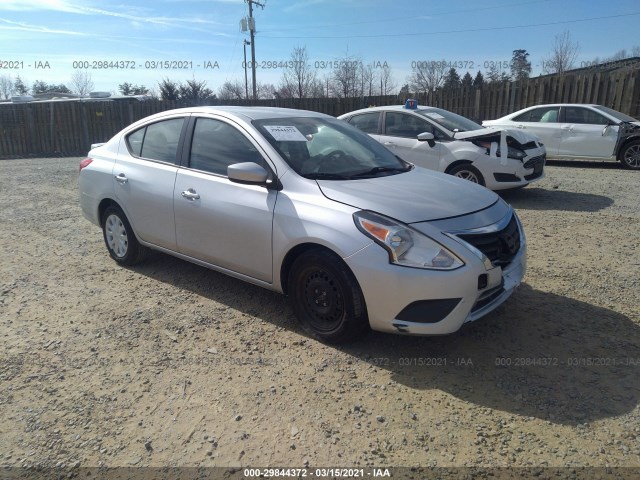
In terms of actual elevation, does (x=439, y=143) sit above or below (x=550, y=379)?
above

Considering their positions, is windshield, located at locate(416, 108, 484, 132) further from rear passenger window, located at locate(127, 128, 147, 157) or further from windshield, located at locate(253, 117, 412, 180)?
rear passenger window, located at locate(127, 128, 147, 157)

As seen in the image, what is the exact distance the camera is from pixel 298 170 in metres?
3.83

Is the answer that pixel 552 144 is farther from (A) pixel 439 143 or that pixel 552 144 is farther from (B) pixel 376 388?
(B) pixel 376 388

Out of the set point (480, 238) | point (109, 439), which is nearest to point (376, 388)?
point (480, 238)

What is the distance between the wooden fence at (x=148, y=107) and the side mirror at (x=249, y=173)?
1463 cm

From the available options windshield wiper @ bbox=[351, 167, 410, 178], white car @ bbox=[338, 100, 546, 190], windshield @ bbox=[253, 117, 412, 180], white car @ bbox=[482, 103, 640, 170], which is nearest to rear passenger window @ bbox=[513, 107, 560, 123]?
white car @ bbox=[482, 103, 640, 170]

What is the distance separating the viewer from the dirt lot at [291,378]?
260 centimetres

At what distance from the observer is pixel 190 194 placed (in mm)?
4293

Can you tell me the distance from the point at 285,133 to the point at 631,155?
10.1m

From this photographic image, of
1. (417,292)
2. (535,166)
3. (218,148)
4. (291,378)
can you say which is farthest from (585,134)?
(291,378)

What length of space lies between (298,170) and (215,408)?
6.00 ft

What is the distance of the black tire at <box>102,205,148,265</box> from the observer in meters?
5.16

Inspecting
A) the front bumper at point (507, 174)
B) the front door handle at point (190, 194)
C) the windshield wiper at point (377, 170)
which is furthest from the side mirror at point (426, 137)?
the front door handle at point (190, 194)

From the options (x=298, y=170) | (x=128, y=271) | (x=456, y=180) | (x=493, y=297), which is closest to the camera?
(x=493, y=297)
